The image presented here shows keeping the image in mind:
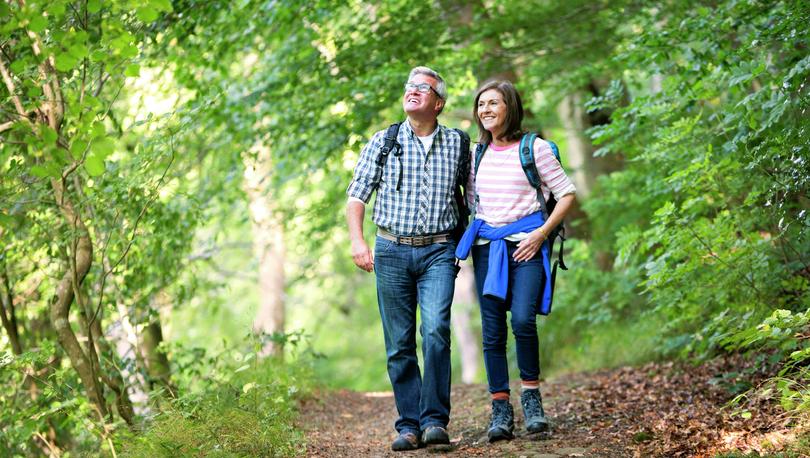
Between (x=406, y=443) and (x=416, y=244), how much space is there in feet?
3.68

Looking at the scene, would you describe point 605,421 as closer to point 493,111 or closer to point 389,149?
point 493,111

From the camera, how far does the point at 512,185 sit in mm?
4867

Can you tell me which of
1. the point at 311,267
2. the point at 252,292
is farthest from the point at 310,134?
the point at 252,292

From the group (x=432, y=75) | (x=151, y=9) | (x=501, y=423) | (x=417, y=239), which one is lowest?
(x=501, y=423)

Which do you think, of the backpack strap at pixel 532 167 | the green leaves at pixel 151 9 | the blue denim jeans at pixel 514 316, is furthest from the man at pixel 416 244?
the green leaves at pixel 151 9

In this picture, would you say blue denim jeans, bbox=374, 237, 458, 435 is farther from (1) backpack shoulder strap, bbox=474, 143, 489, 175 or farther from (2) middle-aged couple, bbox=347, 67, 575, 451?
(1) backpack shoulder strap, bbox=474, 143, 489, 175

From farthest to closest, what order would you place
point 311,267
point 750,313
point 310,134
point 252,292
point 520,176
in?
point 252,292, point 311,267, point 310,134, point 750,313, point 520,176

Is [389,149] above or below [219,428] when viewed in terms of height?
above

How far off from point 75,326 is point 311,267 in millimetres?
4139

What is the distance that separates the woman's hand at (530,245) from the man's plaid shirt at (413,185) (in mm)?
416

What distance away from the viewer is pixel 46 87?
4.56 metres

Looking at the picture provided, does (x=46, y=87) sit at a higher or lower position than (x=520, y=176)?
higher

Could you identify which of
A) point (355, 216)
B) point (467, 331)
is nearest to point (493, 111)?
point (355, 216)

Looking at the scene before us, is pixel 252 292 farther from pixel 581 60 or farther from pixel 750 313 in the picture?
pixel 750 313
